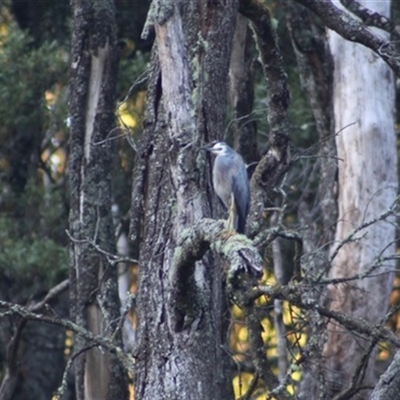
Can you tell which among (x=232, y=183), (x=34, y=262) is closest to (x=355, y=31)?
(x=232, y=183)

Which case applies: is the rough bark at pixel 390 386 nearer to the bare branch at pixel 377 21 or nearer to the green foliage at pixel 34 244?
the bare branch at pixel 377 21

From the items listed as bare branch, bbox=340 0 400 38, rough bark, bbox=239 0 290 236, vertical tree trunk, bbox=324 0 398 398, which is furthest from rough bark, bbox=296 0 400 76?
vertical tree trunk, bbox=324 0 398 398

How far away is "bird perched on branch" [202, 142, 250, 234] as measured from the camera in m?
7.64

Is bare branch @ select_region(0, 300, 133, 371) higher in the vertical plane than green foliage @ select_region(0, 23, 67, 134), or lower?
lower

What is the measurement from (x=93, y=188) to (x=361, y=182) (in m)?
2.75

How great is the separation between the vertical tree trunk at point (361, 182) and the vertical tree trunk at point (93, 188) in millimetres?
2150

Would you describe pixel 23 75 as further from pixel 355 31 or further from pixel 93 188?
pixel 355 31

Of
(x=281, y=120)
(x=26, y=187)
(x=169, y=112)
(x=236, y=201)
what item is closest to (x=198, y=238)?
(x=169, y=112)

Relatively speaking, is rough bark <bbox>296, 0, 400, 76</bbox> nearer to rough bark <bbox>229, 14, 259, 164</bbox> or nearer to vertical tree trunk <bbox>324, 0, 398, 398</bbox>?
rough bark <bbox>229, 14, 259, 164</bbox>

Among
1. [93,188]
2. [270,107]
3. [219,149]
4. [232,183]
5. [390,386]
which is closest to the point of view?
[390,386]

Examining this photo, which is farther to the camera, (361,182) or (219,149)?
(361,182)

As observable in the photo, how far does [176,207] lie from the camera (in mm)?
6691

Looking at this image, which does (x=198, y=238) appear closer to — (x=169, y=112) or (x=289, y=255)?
(x=169, y=112)

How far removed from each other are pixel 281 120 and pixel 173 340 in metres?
2.43
